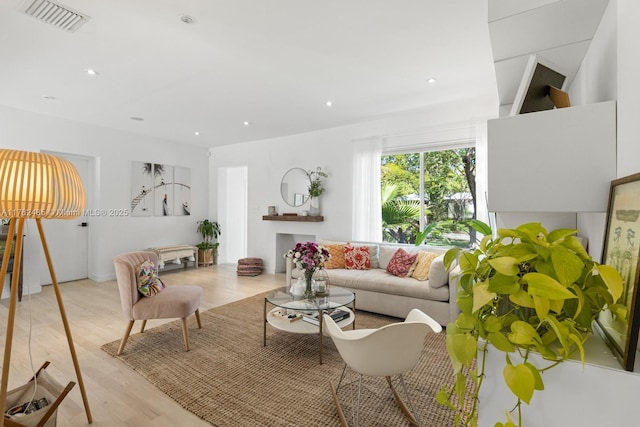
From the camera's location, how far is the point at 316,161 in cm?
535

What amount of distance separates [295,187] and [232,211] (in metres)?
2.01

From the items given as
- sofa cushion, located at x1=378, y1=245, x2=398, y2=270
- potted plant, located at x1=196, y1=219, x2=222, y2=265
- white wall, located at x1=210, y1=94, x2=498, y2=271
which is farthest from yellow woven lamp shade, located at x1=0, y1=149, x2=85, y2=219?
potted plant, located at x1=196, y1=219, x2=222, y2=265

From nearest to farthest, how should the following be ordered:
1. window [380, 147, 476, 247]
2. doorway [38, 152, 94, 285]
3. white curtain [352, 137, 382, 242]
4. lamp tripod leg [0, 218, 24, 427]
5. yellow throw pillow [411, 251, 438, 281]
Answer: lamp tripod leg [0, 218, 24, 427], yellow throw pillow [411, 251, 438, 281], window [380, 147, 476, 247], white curtain [352, 137, 382, 242], doorway [38, 152, 94, 285]

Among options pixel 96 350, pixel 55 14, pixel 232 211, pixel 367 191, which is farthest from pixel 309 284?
pixel 232 211

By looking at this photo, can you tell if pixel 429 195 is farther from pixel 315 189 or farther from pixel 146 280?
pixel 146 280

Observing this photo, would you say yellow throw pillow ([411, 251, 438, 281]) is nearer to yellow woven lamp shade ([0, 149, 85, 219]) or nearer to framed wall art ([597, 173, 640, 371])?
framed wall art ([597, 173, 640, 371])

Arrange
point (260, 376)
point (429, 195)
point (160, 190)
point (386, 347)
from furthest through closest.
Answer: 1. point (160, 190)
2. point (429, 195)
3. point (260, 376)
4. point (386, 347)

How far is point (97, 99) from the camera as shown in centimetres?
384

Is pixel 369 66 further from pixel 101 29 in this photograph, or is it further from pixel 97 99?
Result: pixel 97 99

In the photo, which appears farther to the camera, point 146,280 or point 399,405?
point 146,280

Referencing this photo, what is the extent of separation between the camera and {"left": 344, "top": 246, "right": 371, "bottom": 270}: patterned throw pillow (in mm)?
4168

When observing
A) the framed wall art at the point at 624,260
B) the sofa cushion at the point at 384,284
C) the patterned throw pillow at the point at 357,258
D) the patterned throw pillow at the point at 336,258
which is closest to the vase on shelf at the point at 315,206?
the patterned throw pillow at the point at 336,258

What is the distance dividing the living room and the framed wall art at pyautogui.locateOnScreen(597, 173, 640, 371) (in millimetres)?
2446

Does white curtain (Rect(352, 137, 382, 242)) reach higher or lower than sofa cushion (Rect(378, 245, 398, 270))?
higher
